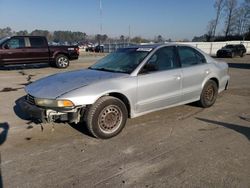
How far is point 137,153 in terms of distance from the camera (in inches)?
163

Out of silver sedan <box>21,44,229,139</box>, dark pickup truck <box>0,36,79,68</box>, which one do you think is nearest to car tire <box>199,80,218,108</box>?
silver sedan <box>21,44,229,139</box>

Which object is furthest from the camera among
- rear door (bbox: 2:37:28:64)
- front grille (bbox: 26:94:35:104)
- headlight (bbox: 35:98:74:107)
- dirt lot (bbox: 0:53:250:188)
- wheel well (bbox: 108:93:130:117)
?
rear door (bbox: 2:37:28:64)

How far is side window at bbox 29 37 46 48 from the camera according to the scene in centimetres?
1496

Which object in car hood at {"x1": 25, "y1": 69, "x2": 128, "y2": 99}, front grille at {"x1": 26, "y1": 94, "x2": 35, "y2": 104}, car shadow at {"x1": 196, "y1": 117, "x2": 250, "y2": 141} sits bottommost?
car shadow at {"x1": 196, "y1": 117, "x2": 250, "y2": 141}

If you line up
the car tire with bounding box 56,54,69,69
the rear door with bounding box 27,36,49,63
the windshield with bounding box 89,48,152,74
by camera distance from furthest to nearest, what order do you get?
the car tire with bounding box 56,54,69,69
the rear door with bounding box 27,36,49,63
the windshield with bounding box 89,48,152,74

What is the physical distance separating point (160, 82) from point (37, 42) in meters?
11.4

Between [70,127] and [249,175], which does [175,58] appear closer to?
[70,127]

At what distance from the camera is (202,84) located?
631 cm

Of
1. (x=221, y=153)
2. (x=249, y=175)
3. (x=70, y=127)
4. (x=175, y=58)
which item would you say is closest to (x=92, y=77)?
(x=70, y=127)

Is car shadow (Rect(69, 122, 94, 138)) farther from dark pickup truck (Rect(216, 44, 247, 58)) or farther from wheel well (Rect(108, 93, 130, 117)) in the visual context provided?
dark pickup truck (Rect(216, 44, 247, 58))

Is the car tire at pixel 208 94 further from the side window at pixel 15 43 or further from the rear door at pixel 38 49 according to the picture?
the side window at pixel 15 43

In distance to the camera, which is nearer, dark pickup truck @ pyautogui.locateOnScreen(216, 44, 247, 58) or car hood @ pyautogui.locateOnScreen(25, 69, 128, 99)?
car hood @ pyautogui.locateOnScreen(25, 69, 128, 99)

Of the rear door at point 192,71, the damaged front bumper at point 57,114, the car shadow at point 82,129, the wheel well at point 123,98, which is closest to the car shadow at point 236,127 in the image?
the rear door at point 192,71

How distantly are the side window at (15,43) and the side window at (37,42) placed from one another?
0.48m
